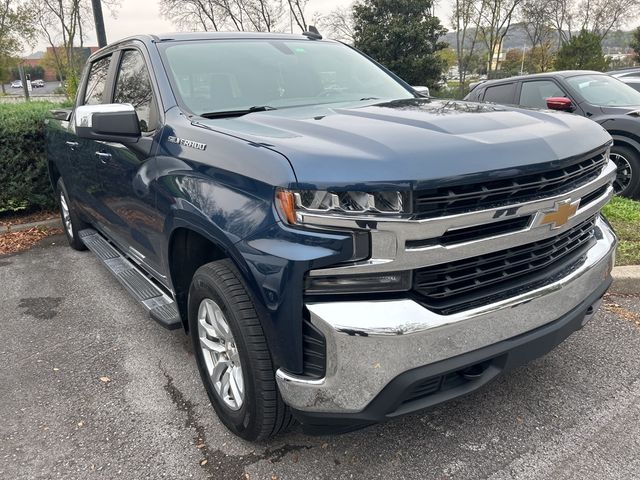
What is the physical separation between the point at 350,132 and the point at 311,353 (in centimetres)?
91

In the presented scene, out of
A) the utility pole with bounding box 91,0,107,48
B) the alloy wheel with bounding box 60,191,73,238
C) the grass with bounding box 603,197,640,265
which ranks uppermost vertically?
the utility pole with bounding box 91,0,107,48

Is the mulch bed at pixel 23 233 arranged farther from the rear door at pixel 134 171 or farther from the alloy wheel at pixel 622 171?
the alloy wheel at pixel 622 171

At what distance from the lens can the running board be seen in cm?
300

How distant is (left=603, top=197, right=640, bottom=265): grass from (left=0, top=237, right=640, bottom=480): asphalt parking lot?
84 cm

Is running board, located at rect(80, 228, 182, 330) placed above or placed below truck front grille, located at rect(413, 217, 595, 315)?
below

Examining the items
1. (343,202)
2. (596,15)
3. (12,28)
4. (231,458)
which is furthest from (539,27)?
(231,458)

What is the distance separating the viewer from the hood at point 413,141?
1899 millimetres

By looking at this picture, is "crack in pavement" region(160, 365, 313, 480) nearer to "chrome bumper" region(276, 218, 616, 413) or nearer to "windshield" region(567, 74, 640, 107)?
"chrome bumper" region(276, 218, 616, 413)

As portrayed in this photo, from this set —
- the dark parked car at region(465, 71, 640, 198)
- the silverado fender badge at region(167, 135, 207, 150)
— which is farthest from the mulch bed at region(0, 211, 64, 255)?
the dark parked car at region(465, 71, 640, 198)

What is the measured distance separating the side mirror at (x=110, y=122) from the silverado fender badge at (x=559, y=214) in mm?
2090

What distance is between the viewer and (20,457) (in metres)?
2.53

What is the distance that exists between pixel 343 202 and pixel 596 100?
20.6 ft

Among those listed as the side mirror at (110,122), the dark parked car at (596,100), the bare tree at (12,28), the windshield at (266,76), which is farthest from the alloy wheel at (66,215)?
the bare tree at (12,28)

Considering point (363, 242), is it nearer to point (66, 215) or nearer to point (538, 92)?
point (66, 215)
